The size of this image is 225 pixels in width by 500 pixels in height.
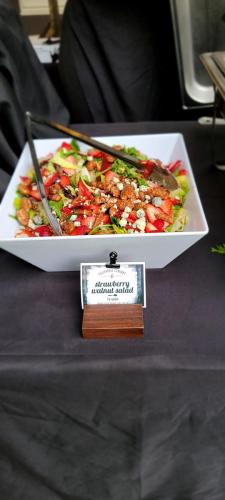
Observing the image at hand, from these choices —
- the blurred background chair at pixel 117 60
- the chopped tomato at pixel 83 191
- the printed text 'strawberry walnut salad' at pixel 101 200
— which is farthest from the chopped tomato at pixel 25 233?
the blurred background chair at pixel 117 60

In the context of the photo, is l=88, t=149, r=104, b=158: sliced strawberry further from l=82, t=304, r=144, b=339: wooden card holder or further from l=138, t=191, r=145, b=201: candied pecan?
l=82, t=304, r=144, b=339: wooden card holder

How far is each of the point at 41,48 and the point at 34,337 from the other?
131 cm

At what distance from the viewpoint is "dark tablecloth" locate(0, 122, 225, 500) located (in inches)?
19.4

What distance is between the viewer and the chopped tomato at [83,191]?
0.63m

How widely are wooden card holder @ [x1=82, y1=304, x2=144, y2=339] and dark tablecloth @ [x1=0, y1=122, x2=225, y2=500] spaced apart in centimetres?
1

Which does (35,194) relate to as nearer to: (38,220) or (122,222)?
(38,220)

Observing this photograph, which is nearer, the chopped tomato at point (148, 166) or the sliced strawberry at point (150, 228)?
the sliced strawberry at point (150, 228)

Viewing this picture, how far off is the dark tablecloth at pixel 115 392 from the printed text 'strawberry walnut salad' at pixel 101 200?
0.08 meters

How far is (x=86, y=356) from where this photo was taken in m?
0.49

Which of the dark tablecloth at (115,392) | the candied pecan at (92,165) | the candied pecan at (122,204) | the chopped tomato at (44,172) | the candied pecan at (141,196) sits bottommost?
the dark tablecloth at (115,392)

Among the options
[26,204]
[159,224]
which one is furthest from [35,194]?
[159,224]

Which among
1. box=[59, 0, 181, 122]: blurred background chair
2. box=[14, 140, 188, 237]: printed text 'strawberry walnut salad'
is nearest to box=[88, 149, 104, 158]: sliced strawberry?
box=[14, 140, 188, 237]: printed text 'strawberry walnut salad'

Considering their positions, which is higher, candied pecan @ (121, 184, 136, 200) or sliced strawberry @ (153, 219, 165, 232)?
candied pecan @ (121, 184, 136, 200)

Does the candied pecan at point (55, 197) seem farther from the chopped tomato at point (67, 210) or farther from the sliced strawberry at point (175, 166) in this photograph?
the sliced strawberry at point (175, 166)
